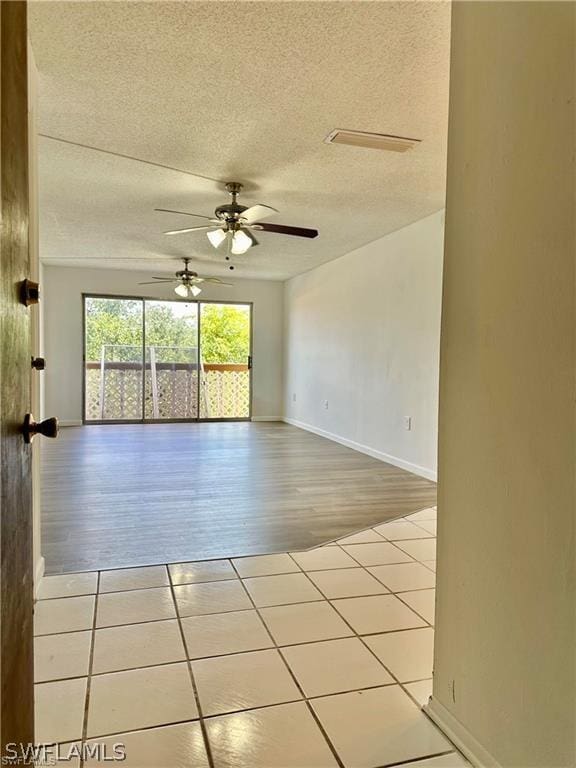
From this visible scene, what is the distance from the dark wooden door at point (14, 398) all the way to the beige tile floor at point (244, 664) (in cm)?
39

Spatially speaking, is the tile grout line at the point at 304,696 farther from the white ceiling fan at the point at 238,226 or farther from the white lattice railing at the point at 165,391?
the white lattice railing at the point at 165,391

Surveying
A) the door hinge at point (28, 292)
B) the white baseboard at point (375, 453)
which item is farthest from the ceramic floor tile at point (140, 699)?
the white baseboard at point (375, 453)

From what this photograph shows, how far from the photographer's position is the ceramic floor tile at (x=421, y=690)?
1429 millimetres

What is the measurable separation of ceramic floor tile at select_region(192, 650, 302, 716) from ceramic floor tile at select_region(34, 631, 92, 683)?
374 millimetres

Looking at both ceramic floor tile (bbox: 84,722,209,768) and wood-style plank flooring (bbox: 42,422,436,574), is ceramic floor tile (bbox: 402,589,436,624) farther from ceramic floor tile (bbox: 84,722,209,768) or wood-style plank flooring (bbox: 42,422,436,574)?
ceramic floor tile (bbox: 84,722,209,768)

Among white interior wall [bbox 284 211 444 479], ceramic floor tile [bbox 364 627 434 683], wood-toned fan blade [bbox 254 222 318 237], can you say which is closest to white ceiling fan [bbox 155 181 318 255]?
wood-toned fan blade [bbox 254 222 318 237]

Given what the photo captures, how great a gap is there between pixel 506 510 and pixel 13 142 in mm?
1298

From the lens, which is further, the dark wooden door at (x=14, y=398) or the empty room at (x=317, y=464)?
the empty room at (x=317, y=464)

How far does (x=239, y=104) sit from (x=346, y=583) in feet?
7.78

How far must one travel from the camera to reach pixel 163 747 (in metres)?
1.22

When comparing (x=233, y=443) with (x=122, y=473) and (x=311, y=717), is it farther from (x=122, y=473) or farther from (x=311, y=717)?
(x=311, y=717)

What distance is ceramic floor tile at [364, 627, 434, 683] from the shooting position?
1562 millimetres

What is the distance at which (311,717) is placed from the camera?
134cm

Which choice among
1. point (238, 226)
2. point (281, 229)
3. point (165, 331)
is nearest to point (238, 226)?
point (238, 226)
